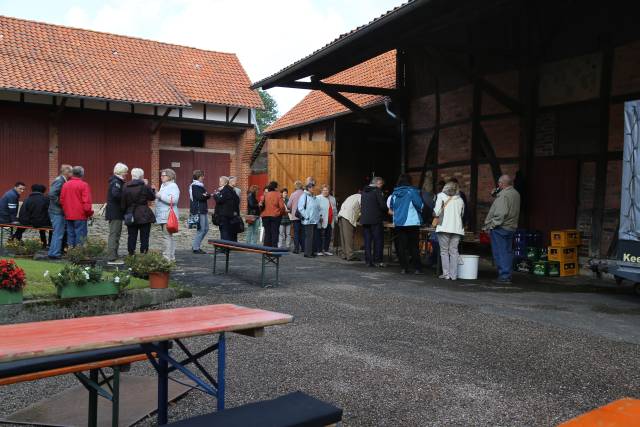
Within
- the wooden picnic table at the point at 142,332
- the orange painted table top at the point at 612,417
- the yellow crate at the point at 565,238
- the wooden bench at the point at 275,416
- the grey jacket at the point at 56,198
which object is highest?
the grey jacket at the point at 56,198

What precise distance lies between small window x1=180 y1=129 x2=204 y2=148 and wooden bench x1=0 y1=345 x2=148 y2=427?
20453mm

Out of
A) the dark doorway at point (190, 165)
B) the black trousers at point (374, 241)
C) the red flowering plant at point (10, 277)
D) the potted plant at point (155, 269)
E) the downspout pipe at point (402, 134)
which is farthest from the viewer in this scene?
the dark doorway at point (190, 165)

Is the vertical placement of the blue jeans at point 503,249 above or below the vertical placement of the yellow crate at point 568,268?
above

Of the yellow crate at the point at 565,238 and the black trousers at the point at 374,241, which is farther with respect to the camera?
the black trousers at the point at 374,241

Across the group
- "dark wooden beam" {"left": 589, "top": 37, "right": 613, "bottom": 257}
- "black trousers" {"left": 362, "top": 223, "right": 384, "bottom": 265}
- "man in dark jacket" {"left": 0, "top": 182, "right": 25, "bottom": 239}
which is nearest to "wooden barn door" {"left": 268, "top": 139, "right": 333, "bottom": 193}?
"black trousers" {"left": 362, "top": 223, "right": 384, "bottom": 265}

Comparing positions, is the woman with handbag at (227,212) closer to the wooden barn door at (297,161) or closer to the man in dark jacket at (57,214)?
the man in dark jacket at (57,214)

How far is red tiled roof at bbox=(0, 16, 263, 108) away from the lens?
18359mm

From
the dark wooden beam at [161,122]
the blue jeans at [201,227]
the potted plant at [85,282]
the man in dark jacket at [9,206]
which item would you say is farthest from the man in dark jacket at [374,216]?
the dark wooden beam at [161,122]

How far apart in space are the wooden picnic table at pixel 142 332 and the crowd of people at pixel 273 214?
6.16 meters

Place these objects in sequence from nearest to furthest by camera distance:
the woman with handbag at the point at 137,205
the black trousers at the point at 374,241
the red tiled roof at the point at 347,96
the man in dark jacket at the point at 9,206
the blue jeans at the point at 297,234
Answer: the woman with handbag at the point at 137,205, the black trousers at the point at 374,241, the man in dark jacket at the point at 9,206, the blue jeans at the point at 297,234, the red tiled roof at the point at 347,96

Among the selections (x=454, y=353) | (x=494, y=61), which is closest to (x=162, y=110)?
(x=494, y=61)

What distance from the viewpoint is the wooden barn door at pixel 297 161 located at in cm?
1455

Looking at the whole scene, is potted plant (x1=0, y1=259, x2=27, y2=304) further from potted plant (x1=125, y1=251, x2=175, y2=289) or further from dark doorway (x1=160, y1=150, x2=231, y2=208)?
dark doorway (x1=160, y1=150, x2=231, y2=208)

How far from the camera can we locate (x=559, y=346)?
5023 millimetres
